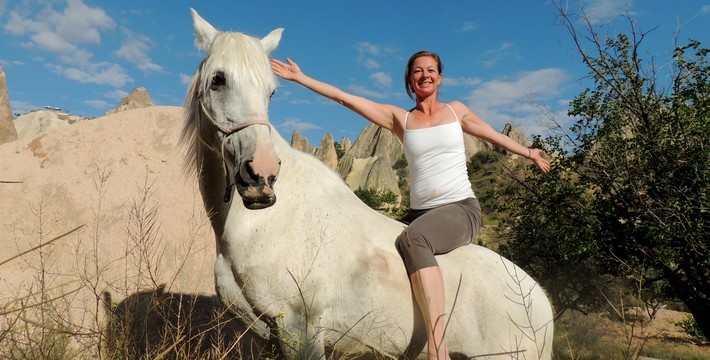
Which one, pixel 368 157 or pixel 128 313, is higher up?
pixel 368 157

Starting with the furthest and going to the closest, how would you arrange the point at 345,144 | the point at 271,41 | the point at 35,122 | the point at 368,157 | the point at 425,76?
the point at 345,144
the point at 368,157
the point at 35,122
the point at 271,41
the point at 425,76

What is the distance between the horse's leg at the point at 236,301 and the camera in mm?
2777

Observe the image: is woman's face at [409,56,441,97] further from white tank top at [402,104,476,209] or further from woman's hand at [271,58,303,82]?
woman's hand at [271,58,303,82]

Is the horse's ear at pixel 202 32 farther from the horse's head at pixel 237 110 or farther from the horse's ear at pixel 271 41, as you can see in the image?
the horse's ear at pixel 271 41

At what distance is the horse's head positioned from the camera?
2.43m

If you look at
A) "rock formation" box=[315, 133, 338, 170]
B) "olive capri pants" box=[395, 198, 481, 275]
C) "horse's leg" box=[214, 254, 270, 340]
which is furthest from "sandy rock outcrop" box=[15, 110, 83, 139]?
"olive capri pants" box=[395, 198, 481, 275]

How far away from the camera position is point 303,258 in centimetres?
281

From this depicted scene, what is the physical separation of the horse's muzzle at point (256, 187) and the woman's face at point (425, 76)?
1461mm

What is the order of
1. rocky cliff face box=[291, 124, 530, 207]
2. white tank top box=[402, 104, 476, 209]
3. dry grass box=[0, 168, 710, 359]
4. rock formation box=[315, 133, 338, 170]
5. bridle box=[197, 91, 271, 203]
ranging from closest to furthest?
dry grass box=[0, 168, 710, 359] → bridle box=[197, 91, 271, 203] → white tank top box=[402, 104, 476, 209] → rocky cliff face box=[291, 124, 530, 207] → rock formation box=[315, 133, 338, 170]

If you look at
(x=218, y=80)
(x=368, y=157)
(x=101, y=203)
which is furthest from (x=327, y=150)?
(x=218, y=80)

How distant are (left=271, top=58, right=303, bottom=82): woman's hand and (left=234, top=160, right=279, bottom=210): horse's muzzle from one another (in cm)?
115

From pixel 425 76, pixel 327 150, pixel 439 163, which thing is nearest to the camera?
pixel 439 163

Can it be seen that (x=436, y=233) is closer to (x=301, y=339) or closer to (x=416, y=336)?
(x=416, y=336)

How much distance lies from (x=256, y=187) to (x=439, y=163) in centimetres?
135
